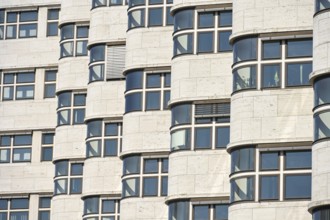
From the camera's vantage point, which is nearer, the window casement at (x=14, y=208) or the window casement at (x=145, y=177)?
the window casement at (x=145, y=177)

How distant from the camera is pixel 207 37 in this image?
6084 cm

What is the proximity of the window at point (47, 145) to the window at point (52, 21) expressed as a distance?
16.9 feet

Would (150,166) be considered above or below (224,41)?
below

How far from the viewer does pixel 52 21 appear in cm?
7975

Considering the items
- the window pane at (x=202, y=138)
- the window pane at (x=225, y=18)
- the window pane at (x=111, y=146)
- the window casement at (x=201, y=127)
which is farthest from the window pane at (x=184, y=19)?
the window pane at (x=111, y=146)

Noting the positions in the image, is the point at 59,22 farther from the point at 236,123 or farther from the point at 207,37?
the point at 236,123

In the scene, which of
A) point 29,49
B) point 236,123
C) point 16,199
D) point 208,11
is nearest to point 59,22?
point 29,49

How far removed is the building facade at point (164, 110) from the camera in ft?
178

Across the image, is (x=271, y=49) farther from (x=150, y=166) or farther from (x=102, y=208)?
(x=102, y=208)

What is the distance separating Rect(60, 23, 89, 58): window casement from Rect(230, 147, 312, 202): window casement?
2087 centimetres

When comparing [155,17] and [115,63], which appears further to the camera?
[115,63]

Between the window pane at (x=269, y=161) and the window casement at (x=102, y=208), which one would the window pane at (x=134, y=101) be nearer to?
the window casement at (x=102, y=208)

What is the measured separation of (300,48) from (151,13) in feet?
39.5

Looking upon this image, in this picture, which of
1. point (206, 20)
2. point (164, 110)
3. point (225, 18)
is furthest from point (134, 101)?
point (225, 18)
